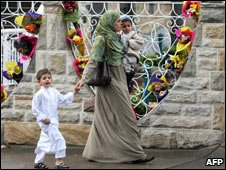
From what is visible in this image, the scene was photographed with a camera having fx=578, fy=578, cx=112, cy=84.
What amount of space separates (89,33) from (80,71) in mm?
719

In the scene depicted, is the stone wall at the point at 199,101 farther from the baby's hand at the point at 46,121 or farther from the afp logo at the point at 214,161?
the baby's hand at the point at 46,121

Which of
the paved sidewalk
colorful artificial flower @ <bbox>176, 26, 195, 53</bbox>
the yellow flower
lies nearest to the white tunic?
the paved sidewalk

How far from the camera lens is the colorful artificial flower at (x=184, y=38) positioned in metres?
7.36

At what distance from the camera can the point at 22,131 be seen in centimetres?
752

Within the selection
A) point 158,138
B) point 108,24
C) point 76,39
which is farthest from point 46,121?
point 158,138

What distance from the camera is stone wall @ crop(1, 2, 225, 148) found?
7.25 meters

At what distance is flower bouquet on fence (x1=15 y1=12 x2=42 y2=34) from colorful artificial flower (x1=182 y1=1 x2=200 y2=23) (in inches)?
73.7

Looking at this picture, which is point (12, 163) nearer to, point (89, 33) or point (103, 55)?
point (103, 55)

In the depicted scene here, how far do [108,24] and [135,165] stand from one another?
1.59 metres

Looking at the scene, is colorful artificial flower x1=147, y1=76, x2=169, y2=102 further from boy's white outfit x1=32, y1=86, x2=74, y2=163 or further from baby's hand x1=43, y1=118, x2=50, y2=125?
baby's hand x1=43, y1=118, x2=50, y2=125

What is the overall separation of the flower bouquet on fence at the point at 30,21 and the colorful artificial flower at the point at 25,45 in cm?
11

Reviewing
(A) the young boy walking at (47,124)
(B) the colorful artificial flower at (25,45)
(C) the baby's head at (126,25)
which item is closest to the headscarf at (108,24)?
(C) the baby's head at (126,25)

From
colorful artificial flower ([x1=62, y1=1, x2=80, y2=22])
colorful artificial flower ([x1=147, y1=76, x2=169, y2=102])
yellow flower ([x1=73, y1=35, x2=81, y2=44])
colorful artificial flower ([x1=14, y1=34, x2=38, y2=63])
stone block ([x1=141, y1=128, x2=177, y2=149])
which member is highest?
colorful artificial flower ([x1=62, y1=1, x2=80, y2=22])

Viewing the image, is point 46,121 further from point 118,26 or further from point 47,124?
point 118,26
